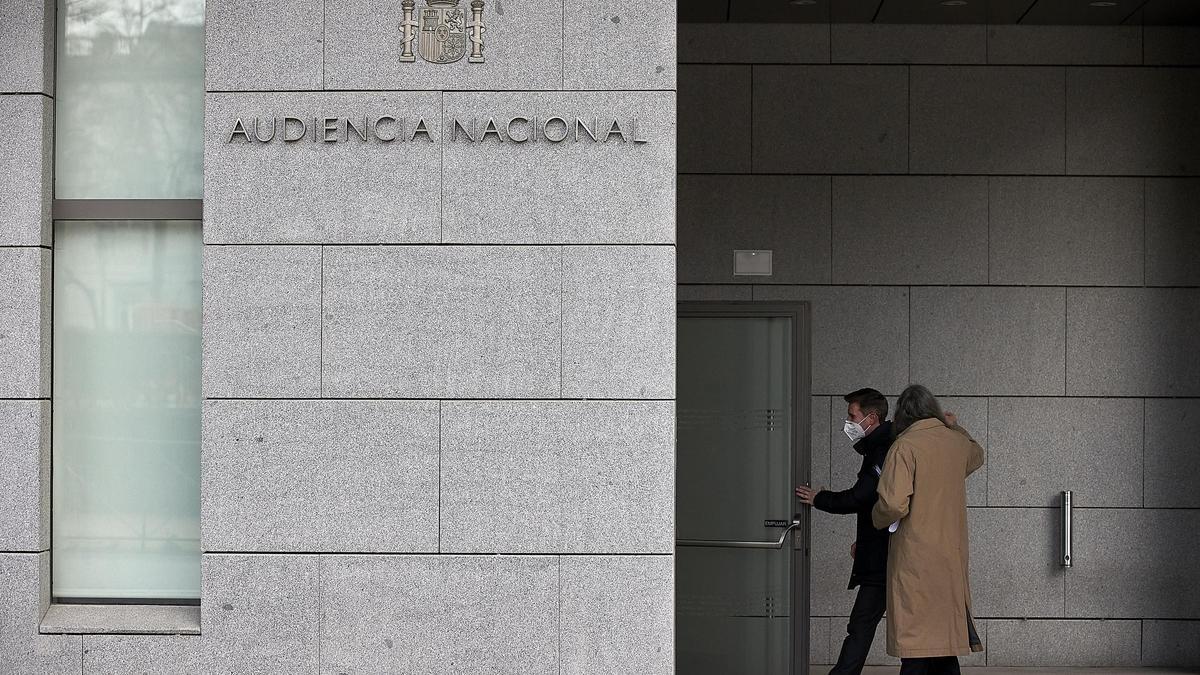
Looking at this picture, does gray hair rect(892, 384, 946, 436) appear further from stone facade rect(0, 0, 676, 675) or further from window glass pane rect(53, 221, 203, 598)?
window glass pane rect(53, 221, 203, 598)

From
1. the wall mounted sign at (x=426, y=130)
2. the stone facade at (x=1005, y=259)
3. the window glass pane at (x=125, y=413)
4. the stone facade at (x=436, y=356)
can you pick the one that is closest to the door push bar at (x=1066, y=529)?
the stone facade at (x=1005, y=259)

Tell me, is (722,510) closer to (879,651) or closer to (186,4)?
(879,651)

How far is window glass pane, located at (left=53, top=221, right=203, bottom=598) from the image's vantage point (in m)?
5.82

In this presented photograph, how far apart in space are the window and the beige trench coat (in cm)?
386

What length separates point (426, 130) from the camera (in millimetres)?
5520

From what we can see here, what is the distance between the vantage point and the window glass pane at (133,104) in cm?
584

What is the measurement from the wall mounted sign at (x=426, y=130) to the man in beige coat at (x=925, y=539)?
2.61 m

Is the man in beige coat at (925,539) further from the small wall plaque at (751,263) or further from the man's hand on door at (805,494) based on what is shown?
the small wall plaque at (751,263)

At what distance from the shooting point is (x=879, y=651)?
8.72m

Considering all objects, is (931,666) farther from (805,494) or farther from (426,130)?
(426,130)

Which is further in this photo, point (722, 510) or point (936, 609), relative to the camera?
point (722, 510)

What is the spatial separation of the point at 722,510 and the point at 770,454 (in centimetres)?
54

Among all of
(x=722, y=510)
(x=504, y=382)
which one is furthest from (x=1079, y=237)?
(x=504, y=382)

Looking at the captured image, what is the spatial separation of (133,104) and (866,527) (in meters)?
4.82
